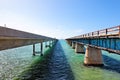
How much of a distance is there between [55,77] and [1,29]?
33.7 feet

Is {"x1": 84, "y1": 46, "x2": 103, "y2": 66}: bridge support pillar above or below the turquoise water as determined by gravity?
above

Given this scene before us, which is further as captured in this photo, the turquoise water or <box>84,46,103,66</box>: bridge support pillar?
<box>84,46,103,66</box>: bridge support pillar

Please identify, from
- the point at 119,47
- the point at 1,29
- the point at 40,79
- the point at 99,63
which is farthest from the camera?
the point at 99,63

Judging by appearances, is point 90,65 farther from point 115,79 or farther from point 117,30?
point 117,30

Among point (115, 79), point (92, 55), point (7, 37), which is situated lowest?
point (115, 79)

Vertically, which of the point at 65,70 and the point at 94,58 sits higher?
the point at 94,58

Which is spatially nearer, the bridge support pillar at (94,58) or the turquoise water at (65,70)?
the turquoise water at (65,70)

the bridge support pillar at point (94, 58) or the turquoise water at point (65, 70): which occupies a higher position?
the bridge support pillar at point (94, 58)

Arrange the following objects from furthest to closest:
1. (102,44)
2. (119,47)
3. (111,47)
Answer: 1. (102,44)
2. (111,47)
3. (119,47)

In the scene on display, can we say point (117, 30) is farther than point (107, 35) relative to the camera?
No

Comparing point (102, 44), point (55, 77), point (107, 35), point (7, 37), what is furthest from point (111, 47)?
point (7, 37)

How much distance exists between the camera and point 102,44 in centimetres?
2347

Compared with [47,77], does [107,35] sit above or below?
above

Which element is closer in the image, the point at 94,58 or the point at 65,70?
the point at 65,70
